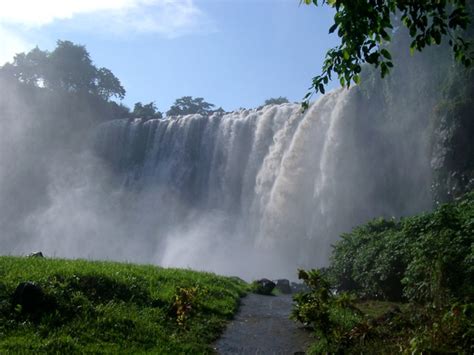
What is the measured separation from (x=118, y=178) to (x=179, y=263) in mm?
12864

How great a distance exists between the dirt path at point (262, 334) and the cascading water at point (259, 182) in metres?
15.8

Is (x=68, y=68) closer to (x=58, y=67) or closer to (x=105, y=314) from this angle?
(x=58, y=67)

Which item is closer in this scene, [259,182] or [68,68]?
[259,182]

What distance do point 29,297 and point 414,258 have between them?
6764 millimetres

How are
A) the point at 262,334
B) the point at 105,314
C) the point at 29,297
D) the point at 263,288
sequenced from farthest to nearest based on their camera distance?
1. the point at 263,288
2. the point at 262,334
3. the point at 105,314
4. the point at 29,297

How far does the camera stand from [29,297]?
7.28 metres

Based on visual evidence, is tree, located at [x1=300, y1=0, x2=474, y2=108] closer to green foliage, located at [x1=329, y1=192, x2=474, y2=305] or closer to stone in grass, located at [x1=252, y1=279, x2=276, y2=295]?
green foliage, located at [x1=329, y1=192, x2=474, y2=305]

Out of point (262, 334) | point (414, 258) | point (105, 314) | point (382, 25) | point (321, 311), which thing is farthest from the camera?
point (414, 258)

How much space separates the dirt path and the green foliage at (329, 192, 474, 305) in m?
2.12

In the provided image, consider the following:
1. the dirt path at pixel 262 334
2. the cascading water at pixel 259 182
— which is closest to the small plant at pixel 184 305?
the dirt path at pixel 262 334

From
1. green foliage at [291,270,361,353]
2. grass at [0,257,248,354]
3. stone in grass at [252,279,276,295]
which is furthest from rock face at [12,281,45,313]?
stone in grass at [252,279,276,295]

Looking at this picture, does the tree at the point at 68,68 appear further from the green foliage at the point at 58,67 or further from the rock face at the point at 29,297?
the rock face at the point at 29,297

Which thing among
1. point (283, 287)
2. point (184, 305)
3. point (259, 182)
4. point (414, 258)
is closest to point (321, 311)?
point (184, 305)

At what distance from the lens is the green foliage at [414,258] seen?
292 inches
